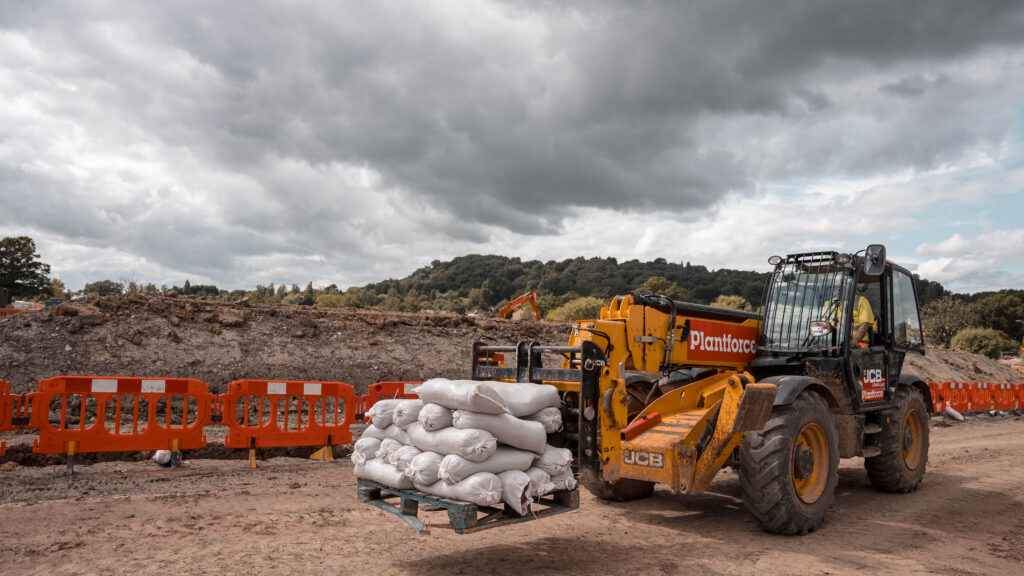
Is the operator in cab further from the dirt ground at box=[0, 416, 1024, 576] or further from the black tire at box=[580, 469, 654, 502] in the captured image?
the black tire at box=[580, 469, 654, 502]

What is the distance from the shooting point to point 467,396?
5051mm

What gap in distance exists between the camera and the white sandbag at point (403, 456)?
5.32 m

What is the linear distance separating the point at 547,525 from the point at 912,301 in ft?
20.2

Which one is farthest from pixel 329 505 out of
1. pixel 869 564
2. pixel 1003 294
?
pixel 1003 294

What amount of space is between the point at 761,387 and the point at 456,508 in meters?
3.24

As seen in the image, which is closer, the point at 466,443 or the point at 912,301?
the point at 466,443

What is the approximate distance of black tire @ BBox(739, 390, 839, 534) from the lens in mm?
6441

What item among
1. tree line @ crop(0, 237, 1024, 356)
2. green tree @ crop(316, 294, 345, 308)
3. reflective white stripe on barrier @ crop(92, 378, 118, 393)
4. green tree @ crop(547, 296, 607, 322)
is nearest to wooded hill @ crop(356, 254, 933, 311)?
tree line @ crop(0, 237, 1024, 356)

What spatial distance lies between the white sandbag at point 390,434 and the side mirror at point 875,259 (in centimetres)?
546

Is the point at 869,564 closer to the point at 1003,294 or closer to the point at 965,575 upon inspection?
the point at 965,575

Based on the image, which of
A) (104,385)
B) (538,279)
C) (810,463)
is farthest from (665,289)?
(538,279)

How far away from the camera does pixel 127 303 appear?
1794 cm

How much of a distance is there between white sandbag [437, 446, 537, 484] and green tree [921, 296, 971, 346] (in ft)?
183

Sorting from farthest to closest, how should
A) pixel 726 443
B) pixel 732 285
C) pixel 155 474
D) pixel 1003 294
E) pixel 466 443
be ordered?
pixel 1003 294, pixel 732 285, pixel 155 474, pixel 726 443, pixel 466 443
